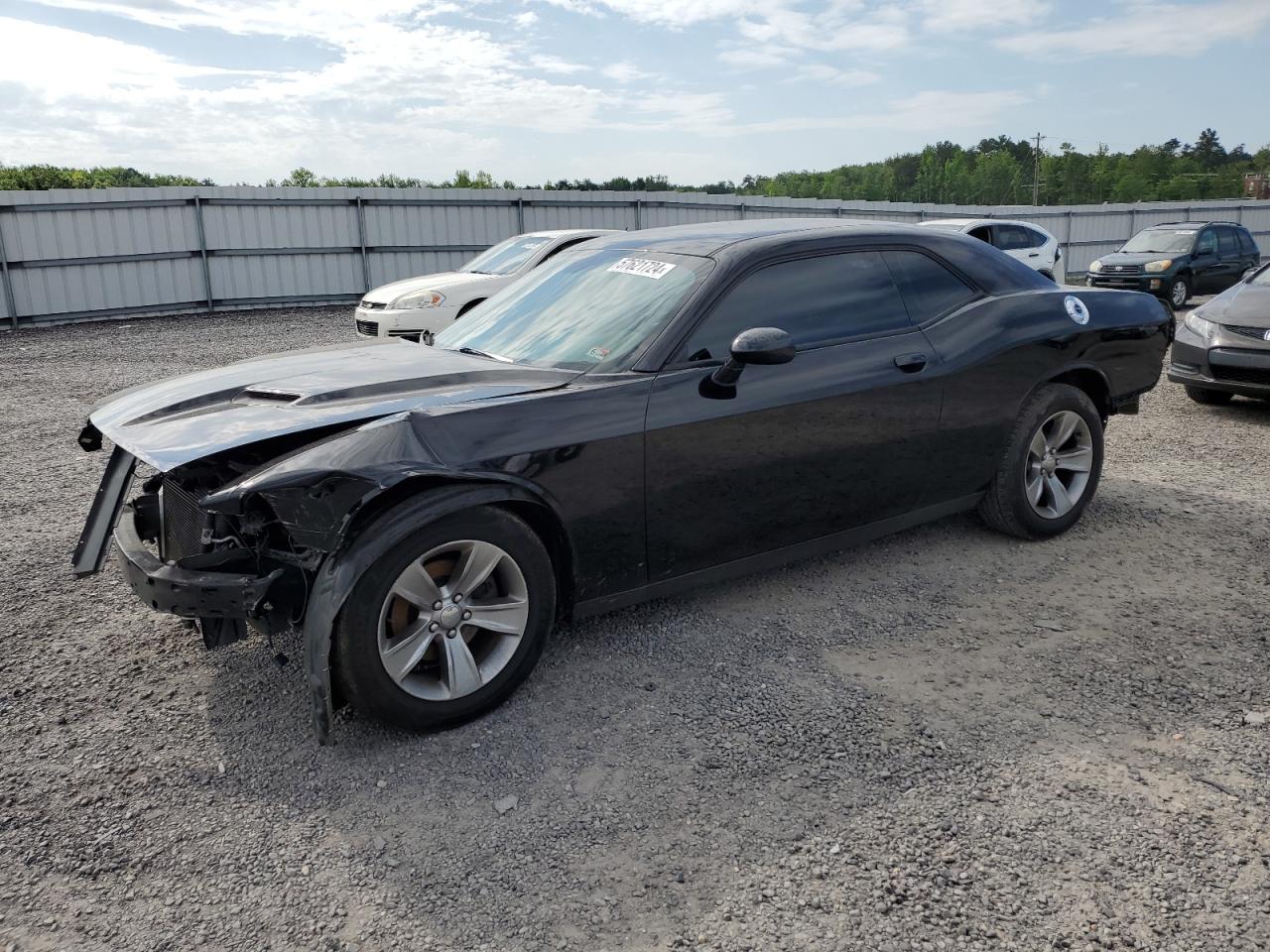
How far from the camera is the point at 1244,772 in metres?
2.91

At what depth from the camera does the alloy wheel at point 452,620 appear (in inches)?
120

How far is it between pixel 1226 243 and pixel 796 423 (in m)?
18.3

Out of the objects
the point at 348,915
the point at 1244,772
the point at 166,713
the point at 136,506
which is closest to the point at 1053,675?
the point at 1244,772

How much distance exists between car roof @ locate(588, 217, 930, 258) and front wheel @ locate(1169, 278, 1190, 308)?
49.9ft

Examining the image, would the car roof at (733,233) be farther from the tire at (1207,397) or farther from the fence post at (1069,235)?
the fence post at (1069,235)

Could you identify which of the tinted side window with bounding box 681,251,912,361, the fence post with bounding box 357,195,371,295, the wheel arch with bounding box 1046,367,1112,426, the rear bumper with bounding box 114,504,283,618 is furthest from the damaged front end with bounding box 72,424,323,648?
the fence post with bounding box 357,195,371,295

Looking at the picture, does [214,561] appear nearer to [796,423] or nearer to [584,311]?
[584,311]

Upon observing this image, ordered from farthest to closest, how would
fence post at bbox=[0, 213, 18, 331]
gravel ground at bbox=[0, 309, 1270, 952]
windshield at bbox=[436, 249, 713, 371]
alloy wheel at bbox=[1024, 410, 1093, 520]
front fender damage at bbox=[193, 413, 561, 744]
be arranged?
fence post at bbox=[0, 213, 18, 331] < alloy wheel at bbox=[1024, 410, 1093, 520] < windshield at bbox=[436, 249, 713, 371] < front fender damage at bbox=[193, 413, 561, 744] < gravel ground at bbox=[0, 309, 1270, 952]

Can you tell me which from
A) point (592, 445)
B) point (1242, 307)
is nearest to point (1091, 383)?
point (592, 445)

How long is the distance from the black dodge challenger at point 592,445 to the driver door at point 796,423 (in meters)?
0.01

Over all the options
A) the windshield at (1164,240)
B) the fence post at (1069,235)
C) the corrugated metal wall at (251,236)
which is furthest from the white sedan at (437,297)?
the fence post at (1069,235)

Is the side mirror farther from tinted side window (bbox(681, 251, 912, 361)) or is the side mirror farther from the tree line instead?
the tree line

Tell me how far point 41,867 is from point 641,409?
227 cm

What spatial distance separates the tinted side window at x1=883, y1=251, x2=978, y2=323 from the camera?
14.3 ft
